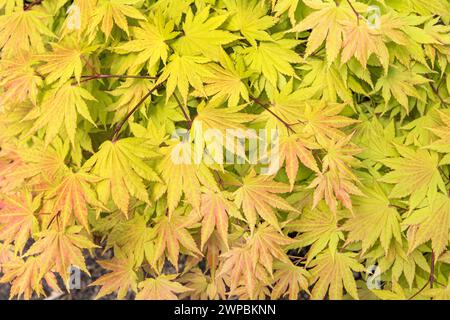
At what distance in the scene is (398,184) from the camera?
152 centimetres

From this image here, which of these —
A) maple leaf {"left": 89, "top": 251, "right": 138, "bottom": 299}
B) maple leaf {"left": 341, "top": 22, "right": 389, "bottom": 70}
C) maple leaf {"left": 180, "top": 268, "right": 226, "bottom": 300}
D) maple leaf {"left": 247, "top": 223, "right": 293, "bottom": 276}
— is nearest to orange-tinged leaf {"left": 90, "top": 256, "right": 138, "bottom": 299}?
maple leaf {"left": 89, "top": 251, "right": 138, "bottom": 299}

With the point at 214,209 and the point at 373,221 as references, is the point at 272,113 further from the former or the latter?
the point at 373,221

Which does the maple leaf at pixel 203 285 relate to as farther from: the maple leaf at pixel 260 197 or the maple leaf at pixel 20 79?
the maple leaf at pixel 20 79

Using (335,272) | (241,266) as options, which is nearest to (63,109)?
(241,266)

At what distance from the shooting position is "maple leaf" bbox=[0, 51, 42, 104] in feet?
4.86

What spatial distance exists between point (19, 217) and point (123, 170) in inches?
13.6

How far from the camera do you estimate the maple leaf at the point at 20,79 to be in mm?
1481

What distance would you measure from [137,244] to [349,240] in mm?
629

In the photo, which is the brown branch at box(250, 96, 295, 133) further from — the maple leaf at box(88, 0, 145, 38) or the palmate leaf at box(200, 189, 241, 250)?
the maple leaf at box(88, 0, 145, 38)

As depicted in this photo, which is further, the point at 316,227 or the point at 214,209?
the point at 316,227

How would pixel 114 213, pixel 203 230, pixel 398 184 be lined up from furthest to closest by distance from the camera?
pixel 114 213 < pixel 398 184 < pixel 203 230

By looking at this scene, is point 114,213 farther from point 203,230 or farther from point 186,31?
point 186,31

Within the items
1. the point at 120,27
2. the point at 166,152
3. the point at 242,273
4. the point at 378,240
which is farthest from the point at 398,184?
the point at 120,27

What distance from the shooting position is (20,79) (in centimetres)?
150
